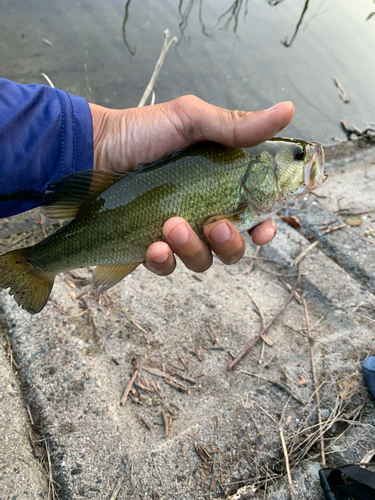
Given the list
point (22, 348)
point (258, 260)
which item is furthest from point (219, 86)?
point (22, 348)

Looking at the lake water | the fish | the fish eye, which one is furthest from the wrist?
the lake water

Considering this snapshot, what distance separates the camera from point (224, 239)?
89.0 inches

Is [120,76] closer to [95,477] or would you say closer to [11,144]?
[11,144]

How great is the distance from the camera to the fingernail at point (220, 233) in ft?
7.22

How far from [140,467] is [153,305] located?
1.24 m

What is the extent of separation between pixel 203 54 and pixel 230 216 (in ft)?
20.4

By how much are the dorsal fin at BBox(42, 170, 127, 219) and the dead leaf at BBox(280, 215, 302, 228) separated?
90.2 inches

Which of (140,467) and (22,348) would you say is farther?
(22,348)

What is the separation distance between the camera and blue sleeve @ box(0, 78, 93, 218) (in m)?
2.28

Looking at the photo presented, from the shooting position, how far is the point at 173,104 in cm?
265

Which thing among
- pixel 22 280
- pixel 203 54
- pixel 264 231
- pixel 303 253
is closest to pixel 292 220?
pixel 303 253

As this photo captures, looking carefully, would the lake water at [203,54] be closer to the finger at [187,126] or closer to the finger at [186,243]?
the finger at [187,126]

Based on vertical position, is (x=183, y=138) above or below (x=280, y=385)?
above

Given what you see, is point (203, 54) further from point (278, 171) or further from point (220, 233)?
point (220, 233)
